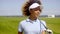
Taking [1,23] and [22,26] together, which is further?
[1,23]

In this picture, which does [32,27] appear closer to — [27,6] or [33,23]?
[33,23]

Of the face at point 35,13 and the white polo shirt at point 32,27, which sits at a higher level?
the face at point 35,13

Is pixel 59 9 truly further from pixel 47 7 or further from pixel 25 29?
pixel 25 29

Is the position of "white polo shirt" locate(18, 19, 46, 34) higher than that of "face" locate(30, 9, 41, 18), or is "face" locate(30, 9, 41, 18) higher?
"face" locate(30, 9, 41, 18)

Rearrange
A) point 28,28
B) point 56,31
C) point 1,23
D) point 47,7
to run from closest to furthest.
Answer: point 28,28, point 47,7, point 56,31, point 1,23

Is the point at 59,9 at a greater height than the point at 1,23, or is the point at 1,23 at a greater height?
the point at 59,9

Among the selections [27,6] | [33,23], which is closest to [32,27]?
[33,23]

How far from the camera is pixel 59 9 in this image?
1540mm

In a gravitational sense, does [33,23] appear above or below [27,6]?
below

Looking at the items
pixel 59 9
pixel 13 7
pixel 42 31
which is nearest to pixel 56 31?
pixel 59 9

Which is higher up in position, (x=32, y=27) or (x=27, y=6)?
(x=27, y=6)

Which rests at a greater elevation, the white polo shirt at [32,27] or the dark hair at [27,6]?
the dark hair at [27,6]

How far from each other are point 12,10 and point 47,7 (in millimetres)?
394

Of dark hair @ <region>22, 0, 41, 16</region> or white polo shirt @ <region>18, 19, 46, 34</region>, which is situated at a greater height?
dark hair @ <region>22, 0, 41, 16</region>
